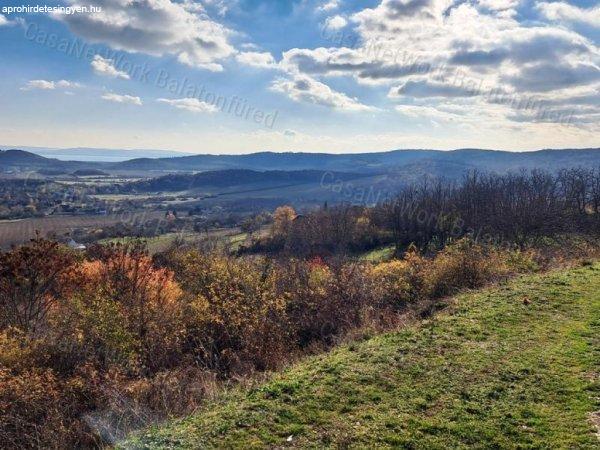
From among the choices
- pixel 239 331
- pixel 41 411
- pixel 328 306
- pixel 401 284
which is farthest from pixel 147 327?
pixel 401 284

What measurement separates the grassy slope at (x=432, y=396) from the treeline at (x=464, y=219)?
2471 centimetres

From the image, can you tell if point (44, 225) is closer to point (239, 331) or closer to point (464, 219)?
point (464, 219)

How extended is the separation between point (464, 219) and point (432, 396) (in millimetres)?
48765

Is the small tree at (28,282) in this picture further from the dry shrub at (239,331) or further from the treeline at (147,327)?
the dry shrub at (239,331)

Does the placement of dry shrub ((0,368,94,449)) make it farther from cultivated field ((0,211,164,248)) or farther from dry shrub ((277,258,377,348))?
cultivated field ((0,211,164,248))

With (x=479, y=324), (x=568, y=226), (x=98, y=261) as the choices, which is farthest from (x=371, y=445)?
(x=568, y=226)

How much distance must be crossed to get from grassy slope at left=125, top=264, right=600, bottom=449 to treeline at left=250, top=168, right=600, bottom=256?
973 inches

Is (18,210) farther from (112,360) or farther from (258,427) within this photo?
(258,427)

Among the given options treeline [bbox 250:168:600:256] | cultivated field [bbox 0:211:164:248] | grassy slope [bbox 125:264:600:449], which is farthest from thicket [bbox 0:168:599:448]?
cultivated field [bbox 0:211:164:248]

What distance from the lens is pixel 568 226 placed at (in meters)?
44.4

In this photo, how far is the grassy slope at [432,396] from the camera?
7477mm

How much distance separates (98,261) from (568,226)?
141 feet

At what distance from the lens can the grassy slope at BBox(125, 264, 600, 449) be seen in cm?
748

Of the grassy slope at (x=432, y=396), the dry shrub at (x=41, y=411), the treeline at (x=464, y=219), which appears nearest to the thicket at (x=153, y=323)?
the dry shrub at (x=41, y=411)
